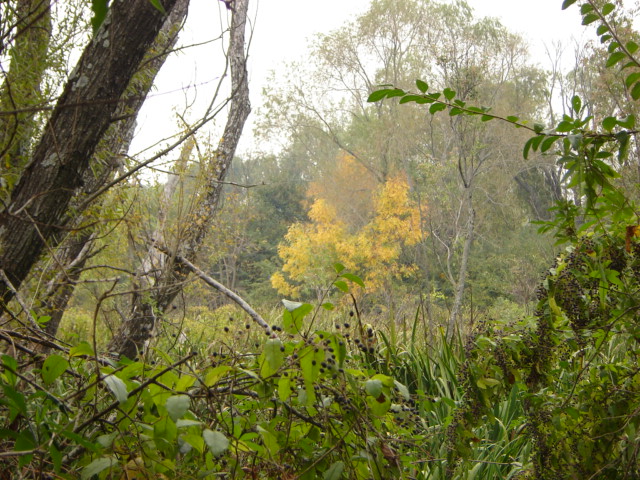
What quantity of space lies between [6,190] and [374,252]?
1886 cm

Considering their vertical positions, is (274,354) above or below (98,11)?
below

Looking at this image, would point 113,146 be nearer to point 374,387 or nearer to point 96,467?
point 96,467

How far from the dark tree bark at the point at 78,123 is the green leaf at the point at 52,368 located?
87 centimetres

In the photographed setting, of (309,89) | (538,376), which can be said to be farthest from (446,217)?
(538,376)

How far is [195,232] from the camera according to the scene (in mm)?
Result: 4996

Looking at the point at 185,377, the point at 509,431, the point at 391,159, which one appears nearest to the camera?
the point at 185,377

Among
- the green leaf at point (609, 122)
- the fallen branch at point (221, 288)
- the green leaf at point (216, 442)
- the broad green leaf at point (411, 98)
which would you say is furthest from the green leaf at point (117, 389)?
the fallen branch at point (221, 288)

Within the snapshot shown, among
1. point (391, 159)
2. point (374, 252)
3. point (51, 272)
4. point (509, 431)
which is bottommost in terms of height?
point (509, 431)

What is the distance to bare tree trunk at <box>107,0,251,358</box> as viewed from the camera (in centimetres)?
453

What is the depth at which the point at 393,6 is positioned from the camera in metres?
20.9

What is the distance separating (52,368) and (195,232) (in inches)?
164

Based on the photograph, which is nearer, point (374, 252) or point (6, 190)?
point (6, 190)

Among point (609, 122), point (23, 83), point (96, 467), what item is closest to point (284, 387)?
point (96, 467)

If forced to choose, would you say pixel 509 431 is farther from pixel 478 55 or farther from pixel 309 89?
pixel 309 89
